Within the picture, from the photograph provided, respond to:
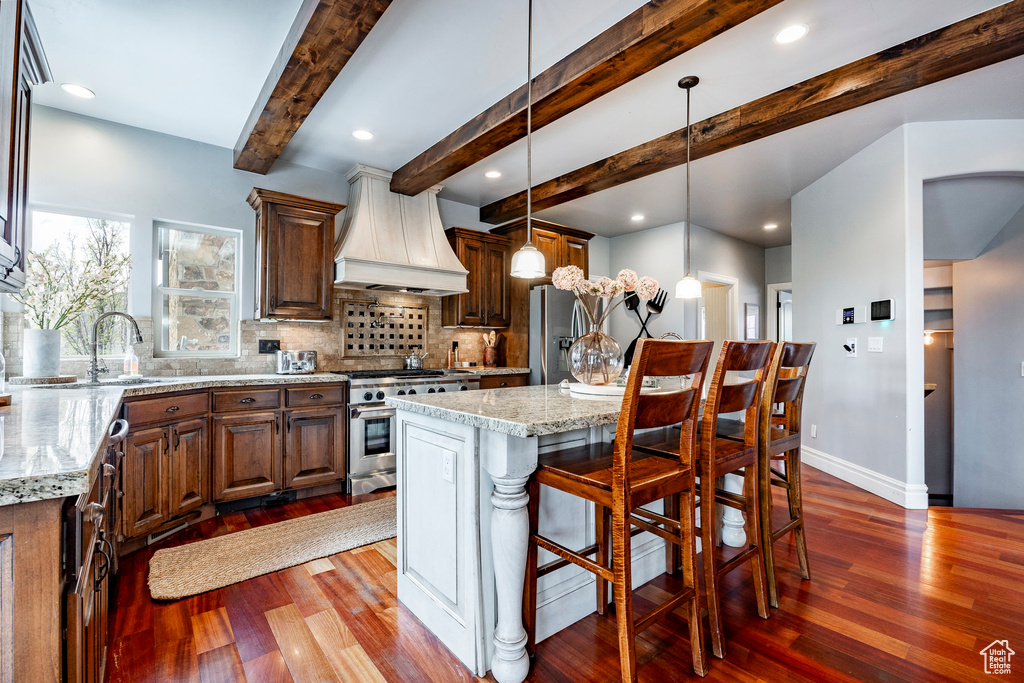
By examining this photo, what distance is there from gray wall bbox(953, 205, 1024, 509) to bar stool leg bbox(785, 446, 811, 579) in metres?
2.81

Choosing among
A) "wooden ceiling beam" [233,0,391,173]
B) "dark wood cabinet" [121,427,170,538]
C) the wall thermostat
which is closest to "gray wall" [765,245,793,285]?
the wall thermostat

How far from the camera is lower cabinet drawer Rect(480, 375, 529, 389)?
444cm

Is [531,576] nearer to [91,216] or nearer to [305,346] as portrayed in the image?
[305,346]

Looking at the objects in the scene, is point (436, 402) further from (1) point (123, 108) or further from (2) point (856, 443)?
(2) point (856, 443)

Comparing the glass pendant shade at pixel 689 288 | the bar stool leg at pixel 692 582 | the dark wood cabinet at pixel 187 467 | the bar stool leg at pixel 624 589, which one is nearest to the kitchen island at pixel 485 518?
the bar stool leg at pixel 624 589

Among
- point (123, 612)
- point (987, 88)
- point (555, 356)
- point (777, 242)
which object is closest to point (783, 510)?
point (555, 356)

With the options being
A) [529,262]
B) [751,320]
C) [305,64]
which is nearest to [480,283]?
[529,262]

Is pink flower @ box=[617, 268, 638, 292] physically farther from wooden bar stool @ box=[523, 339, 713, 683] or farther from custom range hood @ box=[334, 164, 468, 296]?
custom range hood @ box=[334, 164, 468, 296]

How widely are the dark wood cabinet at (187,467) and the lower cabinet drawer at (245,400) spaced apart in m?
0.14

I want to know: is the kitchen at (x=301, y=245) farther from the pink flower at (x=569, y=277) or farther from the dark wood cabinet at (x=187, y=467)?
the pink flower at (x=569, y=277)

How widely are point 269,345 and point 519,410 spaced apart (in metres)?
3.01

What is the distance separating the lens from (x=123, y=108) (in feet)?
10.1

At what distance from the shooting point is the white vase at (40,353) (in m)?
2.32

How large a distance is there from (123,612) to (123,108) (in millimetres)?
3051
